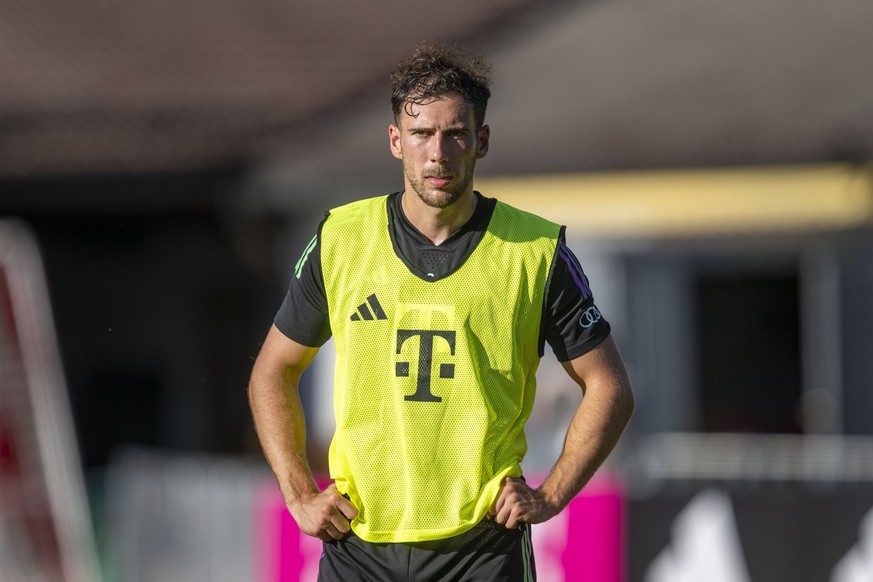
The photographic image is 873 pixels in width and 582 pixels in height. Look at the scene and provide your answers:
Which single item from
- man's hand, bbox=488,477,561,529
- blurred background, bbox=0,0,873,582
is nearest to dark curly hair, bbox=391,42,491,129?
man's hand, bbox=488,477,561,529

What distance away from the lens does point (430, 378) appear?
4137mm

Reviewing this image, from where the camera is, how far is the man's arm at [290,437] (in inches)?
164

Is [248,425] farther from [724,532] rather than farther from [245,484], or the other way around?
[724,532]

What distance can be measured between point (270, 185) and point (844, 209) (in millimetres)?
5026

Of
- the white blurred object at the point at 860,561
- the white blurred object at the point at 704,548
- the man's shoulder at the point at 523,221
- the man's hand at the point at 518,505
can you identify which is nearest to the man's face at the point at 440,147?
the man's shoulder at the point at 523,221

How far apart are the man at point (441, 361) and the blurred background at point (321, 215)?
189 inches

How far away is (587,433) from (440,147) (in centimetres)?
88

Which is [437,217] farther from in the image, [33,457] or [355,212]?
[33,457]

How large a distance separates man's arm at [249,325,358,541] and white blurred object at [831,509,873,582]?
4319mm

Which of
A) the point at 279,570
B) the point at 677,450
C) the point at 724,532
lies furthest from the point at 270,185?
the point at 724,532

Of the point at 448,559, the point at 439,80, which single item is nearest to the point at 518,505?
the point at 448,559

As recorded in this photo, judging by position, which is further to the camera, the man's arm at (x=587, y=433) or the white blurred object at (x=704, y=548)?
the white blurred object at (x=704, y=548)

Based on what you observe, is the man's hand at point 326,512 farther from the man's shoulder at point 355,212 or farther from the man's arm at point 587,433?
the man's shoulder at point 355,212

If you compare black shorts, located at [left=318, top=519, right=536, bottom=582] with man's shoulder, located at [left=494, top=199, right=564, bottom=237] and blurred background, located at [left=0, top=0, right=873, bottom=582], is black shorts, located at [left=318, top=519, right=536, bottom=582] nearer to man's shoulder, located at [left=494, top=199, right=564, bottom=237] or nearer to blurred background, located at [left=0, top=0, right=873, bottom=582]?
man's shoulder, located at [left=494, top=199, right=564, bottom=237]
